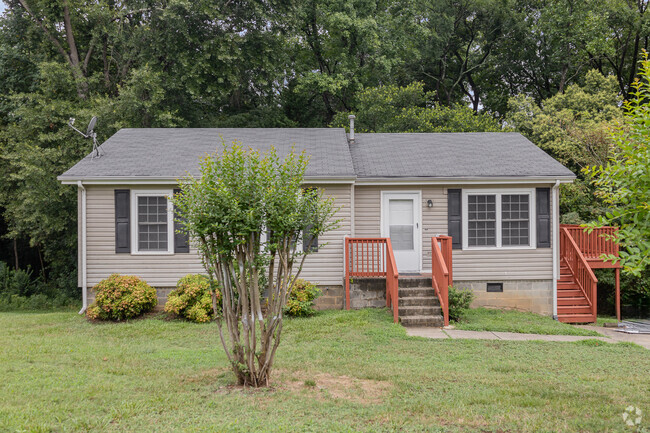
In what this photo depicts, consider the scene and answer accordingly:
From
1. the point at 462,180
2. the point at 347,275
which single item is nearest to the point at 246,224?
the point at 347,275

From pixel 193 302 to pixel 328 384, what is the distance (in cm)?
502

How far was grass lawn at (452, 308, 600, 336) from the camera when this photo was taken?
338 inches

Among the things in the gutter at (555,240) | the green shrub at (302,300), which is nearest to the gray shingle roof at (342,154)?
the gutter at (555,240)

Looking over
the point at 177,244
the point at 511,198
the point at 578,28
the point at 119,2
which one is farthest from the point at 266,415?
the point at 578,28

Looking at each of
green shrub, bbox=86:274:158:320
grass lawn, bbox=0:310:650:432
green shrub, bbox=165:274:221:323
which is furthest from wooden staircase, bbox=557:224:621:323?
green shrub, bbox=86:274:158:320

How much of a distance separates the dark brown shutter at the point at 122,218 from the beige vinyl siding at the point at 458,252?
16.7ft

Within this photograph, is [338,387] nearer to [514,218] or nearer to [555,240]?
[514,218]

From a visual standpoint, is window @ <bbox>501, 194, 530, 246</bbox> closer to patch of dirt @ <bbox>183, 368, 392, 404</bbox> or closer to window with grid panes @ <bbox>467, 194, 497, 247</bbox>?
window with grid panes @ <bbox>467, 194, 497, 247</bbox>

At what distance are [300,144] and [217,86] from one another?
6.65 meters

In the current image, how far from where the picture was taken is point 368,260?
10.3m

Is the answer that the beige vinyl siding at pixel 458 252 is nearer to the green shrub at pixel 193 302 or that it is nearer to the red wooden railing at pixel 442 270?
the red wooden railing at pixel 442 270

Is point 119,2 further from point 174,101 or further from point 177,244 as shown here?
point 177,244

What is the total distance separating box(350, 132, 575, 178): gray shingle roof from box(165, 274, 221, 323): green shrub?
4.28 meters

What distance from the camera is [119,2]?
58.2 ft
